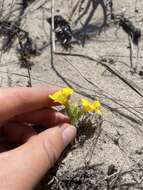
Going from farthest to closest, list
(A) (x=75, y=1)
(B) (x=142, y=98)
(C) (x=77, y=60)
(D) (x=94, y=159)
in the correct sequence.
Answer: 1. (A) (x=75, y=1)
2. (C) (x=77, y=60)
3. (B) (x=142, y=98)
4. (D) (x=94, y=159)

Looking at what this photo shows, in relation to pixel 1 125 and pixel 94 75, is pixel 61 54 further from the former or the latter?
pixel 1 125

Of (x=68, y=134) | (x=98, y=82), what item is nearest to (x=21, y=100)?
(x=68, y=134)

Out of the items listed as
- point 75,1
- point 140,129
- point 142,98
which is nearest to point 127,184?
point 140,129

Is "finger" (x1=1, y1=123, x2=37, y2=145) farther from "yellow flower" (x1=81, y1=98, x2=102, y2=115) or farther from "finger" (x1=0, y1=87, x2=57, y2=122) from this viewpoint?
"yellow flower" (x1=81, y1=98, x2=102, y2=115)

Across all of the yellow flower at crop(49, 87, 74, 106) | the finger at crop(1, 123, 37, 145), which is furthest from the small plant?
the finger at crop(1, 123, 37, 145)

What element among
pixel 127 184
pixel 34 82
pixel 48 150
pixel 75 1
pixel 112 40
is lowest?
pixel 127 184

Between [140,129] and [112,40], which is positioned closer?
[140,129]

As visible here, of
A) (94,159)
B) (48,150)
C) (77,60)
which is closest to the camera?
(48,150)

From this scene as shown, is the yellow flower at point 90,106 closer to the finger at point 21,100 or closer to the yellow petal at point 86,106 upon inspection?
the yellow petal at point 86,106
